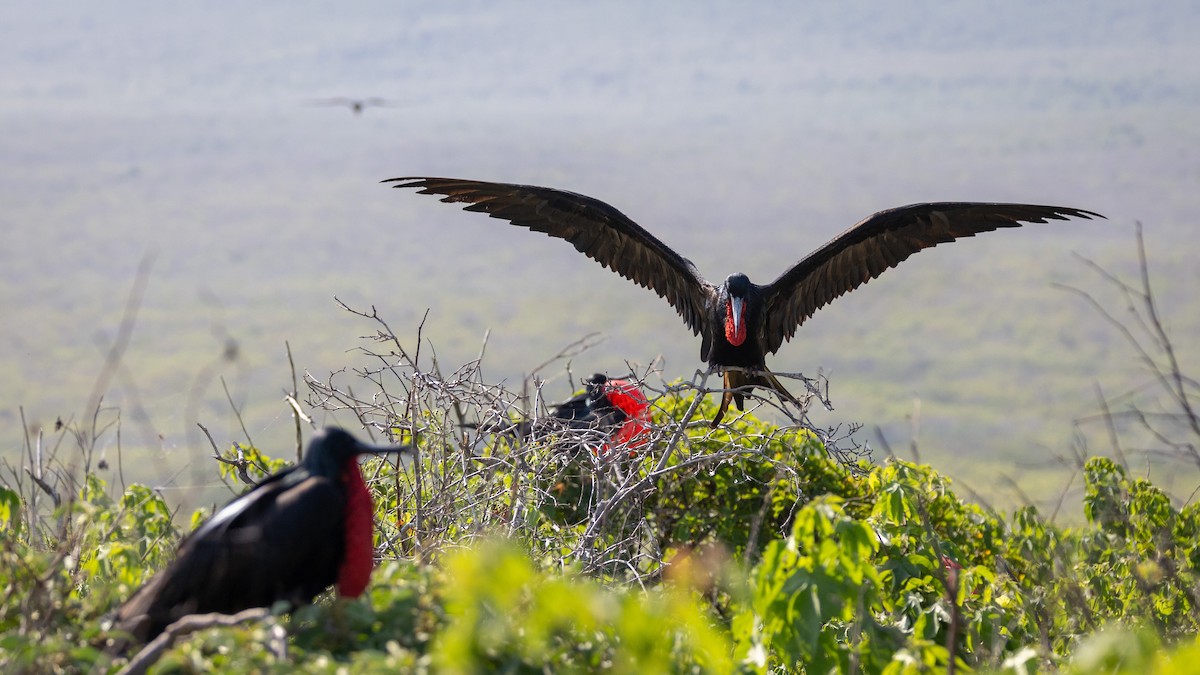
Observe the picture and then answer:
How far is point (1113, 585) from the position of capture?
4582 mm

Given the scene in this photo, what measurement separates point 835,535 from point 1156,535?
2.59 m

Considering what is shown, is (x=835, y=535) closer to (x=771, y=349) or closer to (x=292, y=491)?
(x=292, y=491)

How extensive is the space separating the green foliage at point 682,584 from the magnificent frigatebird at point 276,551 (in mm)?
94

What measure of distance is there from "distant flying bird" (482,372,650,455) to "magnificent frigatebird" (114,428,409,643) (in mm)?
1194

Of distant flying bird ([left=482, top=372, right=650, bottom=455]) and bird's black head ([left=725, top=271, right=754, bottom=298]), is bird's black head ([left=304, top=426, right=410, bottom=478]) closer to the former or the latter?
distant flying bird ([left=482, top=372, right=650, bottom=455])

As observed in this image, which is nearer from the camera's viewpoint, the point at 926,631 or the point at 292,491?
the point at 292,491

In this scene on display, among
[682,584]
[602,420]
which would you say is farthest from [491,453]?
[682,584]

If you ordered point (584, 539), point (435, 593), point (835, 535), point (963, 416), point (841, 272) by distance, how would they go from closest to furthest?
point (435, 593) < point (835, 535) < point (584, 539) < point (841, 272) < point (963, 416)

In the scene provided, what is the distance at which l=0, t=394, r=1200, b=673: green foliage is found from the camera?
2.13 metres

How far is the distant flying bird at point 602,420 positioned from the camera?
13.8 feet

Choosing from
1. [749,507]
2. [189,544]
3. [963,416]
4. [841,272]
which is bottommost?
[963,416]

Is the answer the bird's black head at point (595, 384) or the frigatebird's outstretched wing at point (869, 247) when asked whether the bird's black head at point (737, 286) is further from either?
the bird's black head at point (595, 384)

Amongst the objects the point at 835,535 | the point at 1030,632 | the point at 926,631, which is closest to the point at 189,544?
the point at 835,535

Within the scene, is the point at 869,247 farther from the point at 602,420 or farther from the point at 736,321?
the point at 602,420
